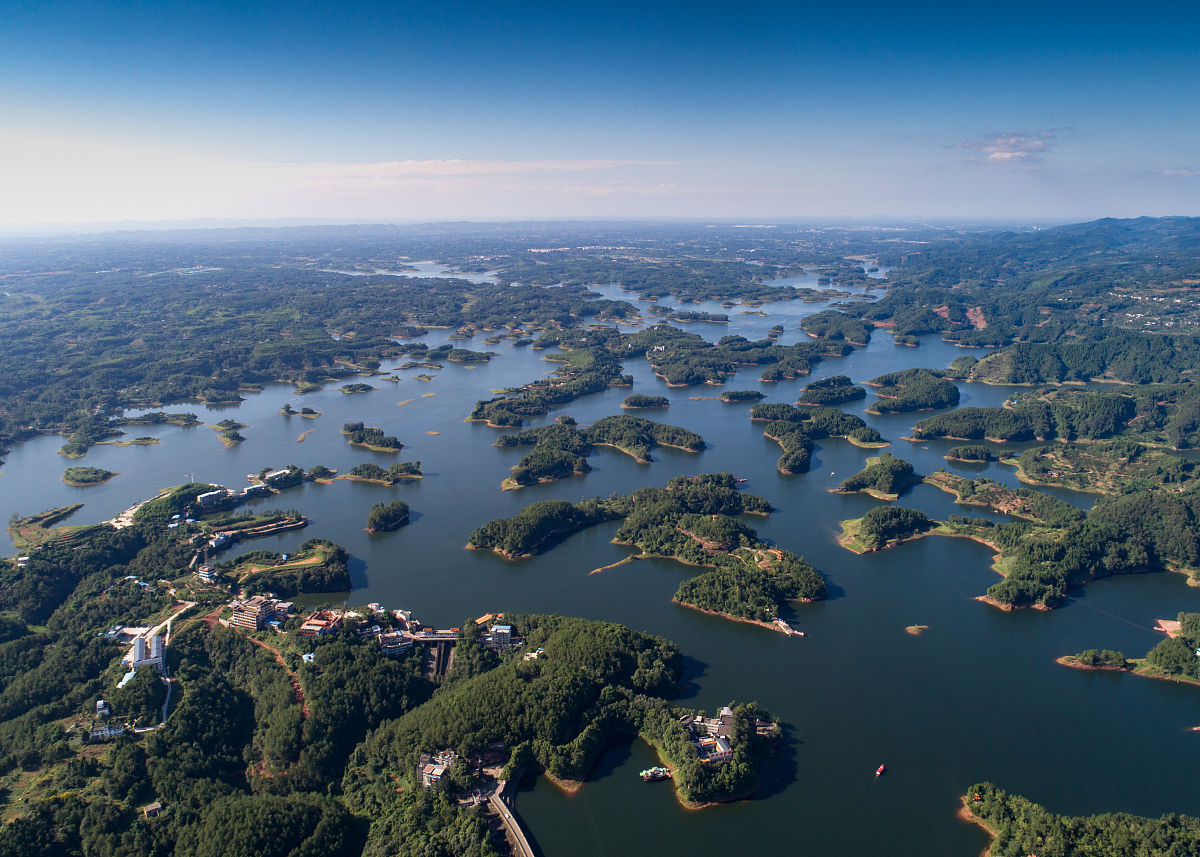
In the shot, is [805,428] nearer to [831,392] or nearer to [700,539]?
[831,392]

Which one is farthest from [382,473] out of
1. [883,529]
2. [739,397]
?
[739,397]

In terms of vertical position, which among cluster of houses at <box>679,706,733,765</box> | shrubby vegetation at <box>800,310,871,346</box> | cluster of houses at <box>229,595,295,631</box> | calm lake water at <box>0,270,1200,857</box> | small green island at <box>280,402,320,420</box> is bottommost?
calm lake water at <box>0,270,1200,857</box>

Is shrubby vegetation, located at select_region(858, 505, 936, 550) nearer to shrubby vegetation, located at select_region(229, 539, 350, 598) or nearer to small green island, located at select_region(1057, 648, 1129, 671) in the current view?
small green island, located at select_region(1057, 648, 1129, 671)

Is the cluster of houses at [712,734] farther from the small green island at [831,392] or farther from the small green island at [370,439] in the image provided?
the small green island at [831,392]

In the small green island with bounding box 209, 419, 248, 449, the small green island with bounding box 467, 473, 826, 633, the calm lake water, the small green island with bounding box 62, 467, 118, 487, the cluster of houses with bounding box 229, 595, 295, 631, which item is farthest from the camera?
the small green island with bounding box 209, 419, 248, 449

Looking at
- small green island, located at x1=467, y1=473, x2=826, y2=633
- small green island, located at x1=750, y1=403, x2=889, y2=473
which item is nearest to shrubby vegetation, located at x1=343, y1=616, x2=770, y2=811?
small green island, located at x1=467, y1=473, x2=826, y2=633

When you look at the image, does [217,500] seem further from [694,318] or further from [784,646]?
[694,318]
